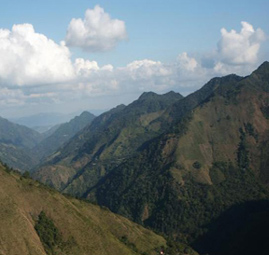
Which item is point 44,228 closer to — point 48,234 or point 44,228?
point 44,228

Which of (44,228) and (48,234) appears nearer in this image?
(48,234)

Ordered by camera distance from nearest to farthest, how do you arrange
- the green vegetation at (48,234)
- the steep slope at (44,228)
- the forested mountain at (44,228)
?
1. the forested mountain at (44,228)
2. the steep slope at (44,228)
3. the green vegetation at (48,234)

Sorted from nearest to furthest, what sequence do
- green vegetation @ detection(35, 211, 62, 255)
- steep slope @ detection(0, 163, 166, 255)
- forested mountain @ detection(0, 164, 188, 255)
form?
forested mountain @ detection(0, 164, 188, 255), steep slope @ detection(0, 163, 166, 255), green vegetation @ detection(35, 211, 62, 255)

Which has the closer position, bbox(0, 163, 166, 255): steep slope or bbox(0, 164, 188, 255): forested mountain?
bbox(0, 164, 188, 255): forested mountain

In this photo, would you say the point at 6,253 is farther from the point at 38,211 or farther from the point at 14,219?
the point at 38,211

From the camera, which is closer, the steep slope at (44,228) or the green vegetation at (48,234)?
the steep slope at (44,228)

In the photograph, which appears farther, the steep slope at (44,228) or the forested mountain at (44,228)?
the steep slope at (44,228)

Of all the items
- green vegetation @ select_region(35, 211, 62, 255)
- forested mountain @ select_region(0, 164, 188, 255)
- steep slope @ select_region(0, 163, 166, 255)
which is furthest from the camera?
green vegetation @ select_region(35, 211, 62, 255)

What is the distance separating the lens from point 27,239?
157750 mm

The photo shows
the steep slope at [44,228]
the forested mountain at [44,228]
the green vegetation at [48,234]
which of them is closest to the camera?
the forested mountain at [44,228]

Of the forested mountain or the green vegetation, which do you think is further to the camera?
the green vegetation

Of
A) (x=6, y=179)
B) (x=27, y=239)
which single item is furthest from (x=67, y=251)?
(x=6, y=179)

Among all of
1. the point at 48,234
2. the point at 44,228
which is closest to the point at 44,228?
the point at 44,228

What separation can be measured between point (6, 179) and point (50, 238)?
4375 centimetres
